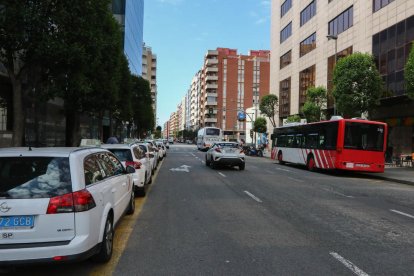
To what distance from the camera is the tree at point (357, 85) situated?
2816cm

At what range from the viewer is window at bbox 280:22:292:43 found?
56994 millimetres

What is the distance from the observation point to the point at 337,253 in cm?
626

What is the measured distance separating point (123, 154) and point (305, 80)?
40.7 meters

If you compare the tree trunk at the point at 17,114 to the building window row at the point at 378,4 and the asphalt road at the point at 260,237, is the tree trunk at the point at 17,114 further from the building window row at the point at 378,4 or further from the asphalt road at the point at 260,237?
the building window row at the point at 378,4

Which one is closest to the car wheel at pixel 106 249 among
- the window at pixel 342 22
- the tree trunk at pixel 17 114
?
the tree trunk at pixel 17 114

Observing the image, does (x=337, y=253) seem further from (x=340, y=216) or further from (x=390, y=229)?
(x=340, y=216)

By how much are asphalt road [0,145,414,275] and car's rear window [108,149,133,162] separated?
119 centimetres

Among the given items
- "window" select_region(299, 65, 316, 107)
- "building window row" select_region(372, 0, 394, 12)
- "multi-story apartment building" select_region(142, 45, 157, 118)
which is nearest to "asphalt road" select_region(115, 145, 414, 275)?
"building window row" select_region(372, 0, 394, 12)

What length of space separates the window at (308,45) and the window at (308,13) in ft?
7.59

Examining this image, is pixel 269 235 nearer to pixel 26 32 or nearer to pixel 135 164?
pixel 135 164

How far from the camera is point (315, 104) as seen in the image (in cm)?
4069

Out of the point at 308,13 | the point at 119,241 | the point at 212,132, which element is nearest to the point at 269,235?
the point at 119,241

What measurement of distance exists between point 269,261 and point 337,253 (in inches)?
44.7

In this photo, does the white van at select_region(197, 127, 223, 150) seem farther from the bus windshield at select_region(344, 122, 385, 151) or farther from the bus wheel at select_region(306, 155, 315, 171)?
the bus windshield at select_region(344, 122, 385, 151)
